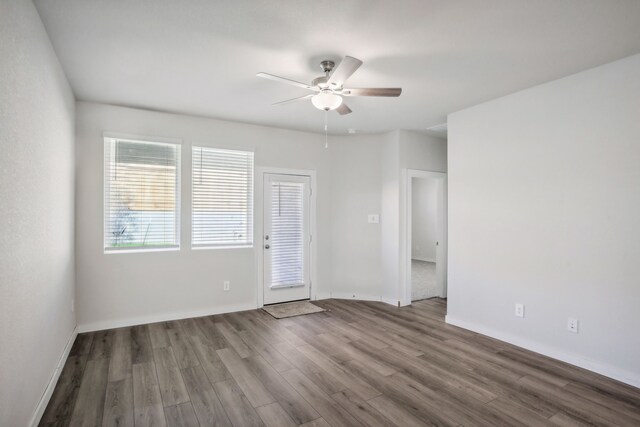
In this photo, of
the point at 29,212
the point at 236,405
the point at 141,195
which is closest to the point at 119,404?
the point at 236,405

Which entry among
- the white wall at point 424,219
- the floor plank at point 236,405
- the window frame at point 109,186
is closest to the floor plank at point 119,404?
the floor plank at point 236,405

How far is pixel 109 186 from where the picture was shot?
3.97 m

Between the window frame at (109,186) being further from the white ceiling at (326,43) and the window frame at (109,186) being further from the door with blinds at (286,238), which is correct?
the door with blinds at (286,238)

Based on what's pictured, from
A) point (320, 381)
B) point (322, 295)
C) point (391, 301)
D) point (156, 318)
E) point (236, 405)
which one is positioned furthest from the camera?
point (322, 295)

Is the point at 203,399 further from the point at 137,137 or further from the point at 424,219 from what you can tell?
the point at 424,219

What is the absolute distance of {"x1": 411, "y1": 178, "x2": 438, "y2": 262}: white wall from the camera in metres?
9.30

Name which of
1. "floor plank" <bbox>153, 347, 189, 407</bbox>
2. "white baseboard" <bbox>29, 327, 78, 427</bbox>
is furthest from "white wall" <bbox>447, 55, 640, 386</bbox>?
"white baseboard" <bbox>29, 327, 78, 427</bbox>

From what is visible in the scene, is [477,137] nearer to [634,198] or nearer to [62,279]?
[634,198]

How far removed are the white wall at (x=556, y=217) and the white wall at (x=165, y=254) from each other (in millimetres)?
2302

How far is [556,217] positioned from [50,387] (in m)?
4.49

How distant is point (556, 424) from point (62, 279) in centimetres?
407

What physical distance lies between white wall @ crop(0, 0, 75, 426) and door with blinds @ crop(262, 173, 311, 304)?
245cm

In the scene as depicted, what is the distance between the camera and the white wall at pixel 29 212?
1.67 meters

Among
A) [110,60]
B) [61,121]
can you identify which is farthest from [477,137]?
[61,121]
